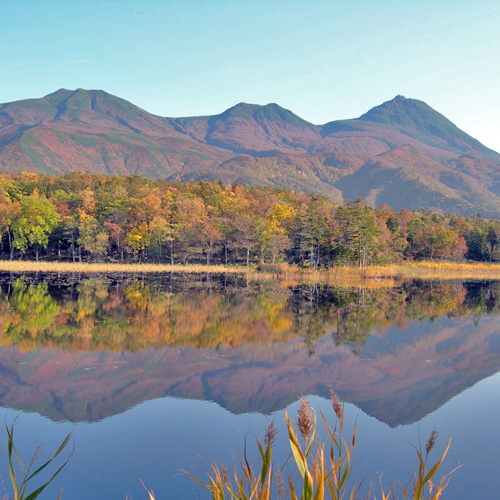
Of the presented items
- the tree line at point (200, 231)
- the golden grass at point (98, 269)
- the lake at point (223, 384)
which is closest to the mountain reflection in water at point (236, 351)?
the lake at point (223, 384)

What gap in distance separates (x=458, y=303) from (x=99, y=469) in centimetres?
2560

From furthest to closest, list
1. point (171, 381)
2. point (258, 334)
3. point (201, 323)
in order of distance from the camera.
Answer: point (201, 323)
point (258, 334)
point (171, 381)

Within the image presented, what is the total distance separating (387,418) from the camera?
10.0 metres

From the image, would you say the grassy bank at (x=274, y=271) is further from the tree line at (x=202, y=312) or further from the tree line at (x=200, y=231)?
the tree line at (x=202, y=312)

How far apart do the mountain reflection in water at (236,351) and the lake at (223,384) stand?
0.06 metres

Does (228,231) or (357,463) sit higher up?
(228,231)

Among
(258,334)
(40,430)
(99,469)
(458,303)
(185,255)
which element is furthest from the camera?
(185,255)

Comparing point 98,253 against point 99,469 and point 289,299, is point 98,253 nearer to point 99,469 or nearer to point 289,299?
point 289,299

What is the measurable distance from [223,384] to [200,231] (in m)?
44.1

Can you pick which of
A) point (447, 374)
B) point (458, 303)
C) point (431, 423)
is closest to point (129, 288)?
point (458, 303)

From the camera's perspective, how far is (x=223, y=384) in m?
12.0

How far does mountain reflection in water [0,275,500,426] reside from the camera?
36.2 feet

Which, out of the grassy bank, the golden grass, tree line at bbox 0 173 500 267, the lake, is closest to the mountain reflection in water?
the lake

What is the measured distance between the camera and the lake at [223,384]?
7.70 metres
